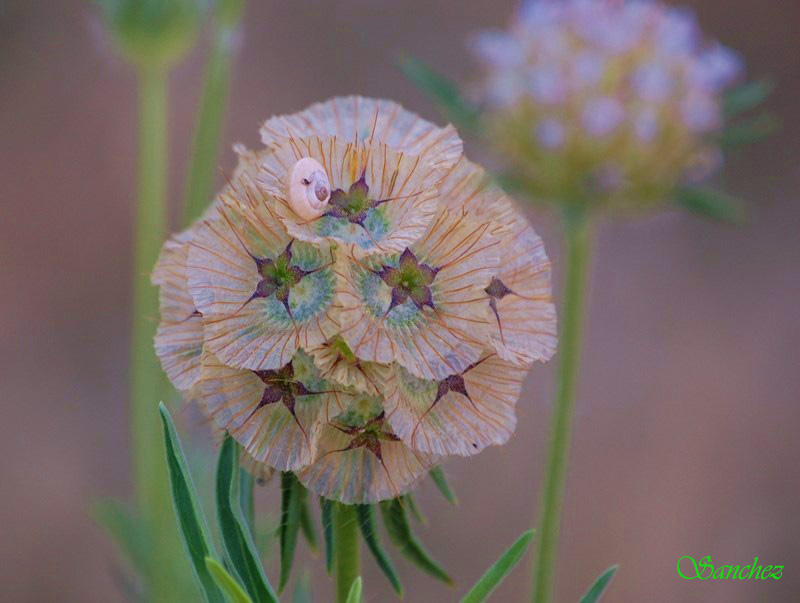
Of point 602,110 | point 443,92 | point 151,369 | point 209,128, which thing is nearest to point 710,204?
point 602,110

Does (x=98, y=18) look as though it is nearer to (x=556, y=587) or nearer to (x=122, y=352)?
(x=122, y=352)

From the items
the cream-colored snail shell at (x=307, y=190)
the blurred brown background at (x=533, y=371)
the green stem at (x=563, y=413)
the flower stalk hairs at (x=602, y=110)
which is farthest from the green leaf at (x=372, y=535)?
the blurred brown background at (x=533, y=371)

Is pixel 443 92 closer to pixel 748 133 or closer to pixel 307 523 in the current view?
pixel 748 133

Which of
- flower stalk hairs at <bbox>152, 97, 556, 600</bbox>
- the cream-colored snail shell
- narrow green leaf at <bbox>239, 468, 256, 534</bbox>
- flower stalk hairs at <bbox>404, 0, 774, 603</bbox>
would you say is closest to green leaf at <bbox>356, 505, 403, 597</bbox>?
flower stalk hairs at <bbox>152, 97, 556, 600</bbox>

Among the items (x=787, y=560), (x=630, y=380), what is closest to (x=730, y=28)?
(x=630, y=380)

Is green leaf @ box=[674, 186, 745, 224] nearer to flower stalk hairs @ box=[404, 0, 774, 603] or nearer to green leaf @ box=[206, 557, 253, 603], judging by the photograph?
flower stalk hairs @ box=[404, 0, 774, 603]

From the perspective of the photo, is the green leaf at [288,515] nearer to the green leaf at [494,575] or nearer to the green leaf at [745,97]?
the green leaf at [494,575]
